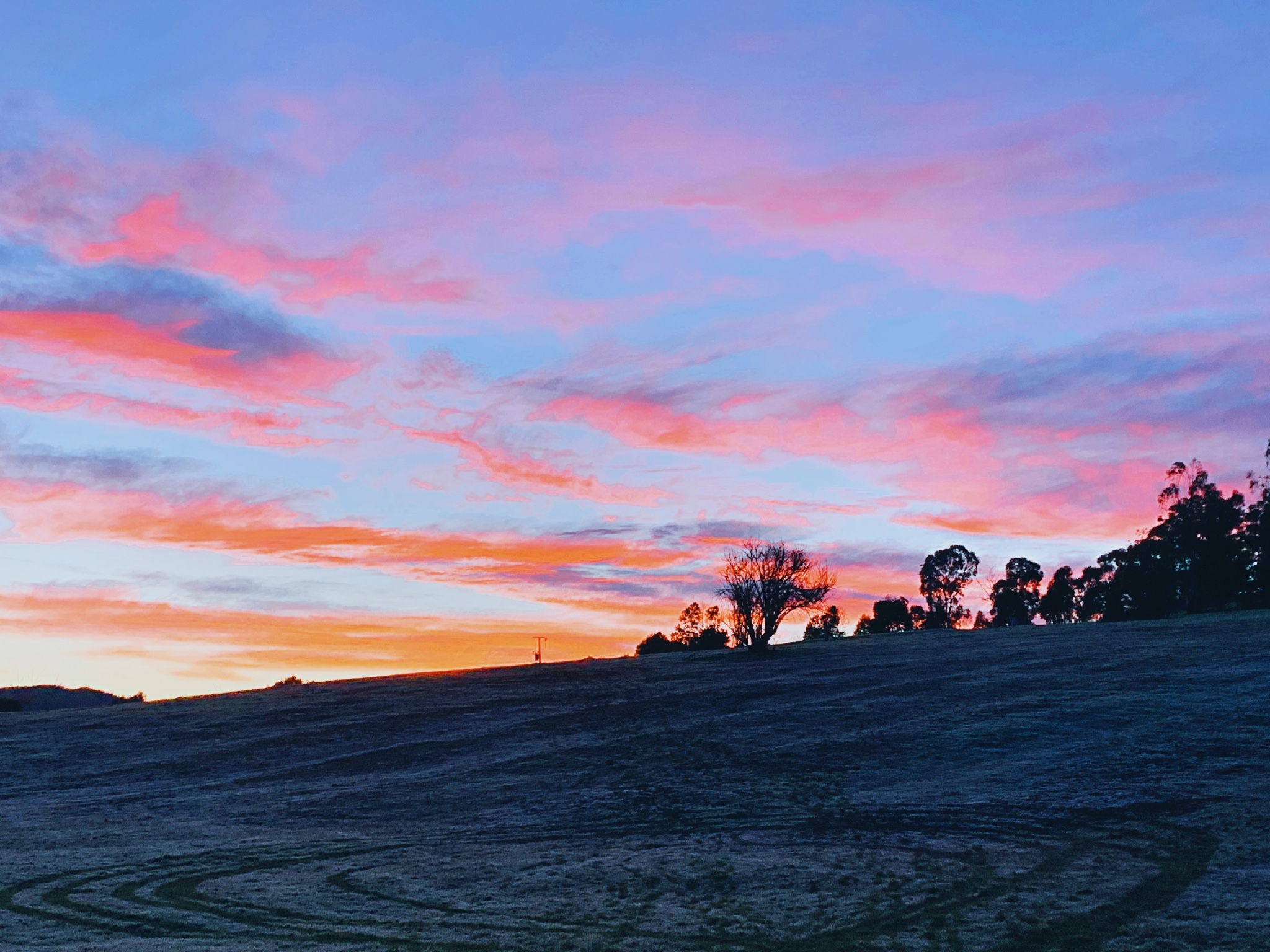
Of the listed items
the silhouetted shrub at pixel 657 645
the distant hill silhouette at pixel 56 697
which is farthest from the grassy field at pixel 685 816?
the silhouetted shrub at pixel 657 645

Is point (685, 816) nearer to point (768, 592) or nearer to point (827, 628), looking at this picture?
point (768, 592)

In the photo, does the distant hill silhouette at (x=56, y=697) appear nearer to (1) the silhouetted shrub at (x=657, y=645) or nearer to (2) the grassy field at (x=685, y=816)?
(2) the grassy field at (x=685, y=816)

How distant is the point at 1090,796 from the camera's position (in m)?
26.4

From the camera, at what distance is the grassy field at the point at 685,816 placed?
16.5m

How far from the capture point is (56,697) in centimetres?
8456

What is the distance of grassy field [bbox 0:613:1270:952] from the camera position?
1650cm

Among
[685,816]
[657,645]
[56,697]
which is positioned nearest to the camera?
[685,816]

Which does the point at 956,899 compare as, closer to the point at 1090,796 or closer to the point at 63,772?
the point at 1090,796

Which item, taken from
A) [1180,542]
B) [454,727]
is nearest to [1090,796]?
[454,727]

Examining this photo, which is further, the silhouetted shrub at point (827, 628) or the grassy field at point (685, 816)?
the silhouetted shrub at point (827, 628)

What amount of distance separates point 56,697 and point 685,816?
72.9 meters

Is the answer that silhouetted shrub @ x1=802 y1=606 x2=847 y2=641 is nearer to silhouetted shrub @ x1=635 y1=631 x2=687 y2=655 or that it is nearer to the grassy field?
silhouetted shrub @ x1=635 y1=631 x2=687 y2=655

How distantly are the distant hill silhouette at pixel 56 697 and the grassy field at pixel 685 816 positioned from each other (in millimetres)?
24221


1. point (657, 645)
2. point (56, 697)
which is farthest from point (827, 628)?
point (56, 697)
